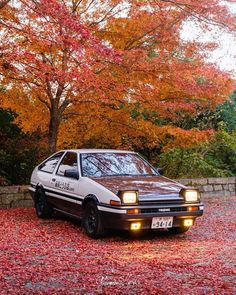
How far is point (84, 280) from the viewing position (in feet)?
16.5

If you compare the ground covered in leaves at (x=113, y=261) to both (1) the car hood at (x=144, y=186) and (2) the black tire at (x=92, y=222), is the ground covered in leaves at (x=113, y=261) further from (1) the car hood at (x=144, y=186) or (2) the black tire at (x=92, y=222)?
(1) the car hood at (x=144, y=186)

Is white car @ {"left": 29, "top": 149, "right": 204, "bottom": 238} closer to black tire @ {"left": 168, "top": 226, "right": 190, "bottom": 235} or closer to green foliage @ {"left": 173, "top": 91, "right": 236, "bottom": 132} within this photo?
black tire @ {"left": 168, "top": 226, "right": 190, "bottom": 235}

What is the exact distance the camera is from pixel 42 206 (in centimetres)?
981

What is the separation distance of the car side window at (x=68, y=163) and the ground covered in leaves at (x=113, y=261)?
108cm

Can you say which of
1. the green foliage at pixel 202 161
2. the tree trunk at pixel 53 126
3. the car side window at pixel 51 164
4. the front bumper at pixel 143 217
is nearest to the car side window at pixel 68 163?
the car side window at pixel 51 164

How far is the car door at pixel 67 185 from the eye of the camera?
8383mm

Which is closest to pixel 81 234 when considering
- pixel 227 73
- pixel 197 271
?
pixel 197 271

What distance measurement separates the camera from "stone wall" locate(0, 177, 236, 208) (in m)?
11.5

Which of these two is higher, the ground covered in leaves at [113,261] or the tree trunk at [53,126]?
the tree trunk at [53,126]

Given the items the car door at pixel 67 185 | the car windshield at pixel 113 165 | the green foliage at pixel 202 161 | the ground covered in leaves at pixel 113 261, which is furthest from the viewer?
the green foliage at pixel 202 161

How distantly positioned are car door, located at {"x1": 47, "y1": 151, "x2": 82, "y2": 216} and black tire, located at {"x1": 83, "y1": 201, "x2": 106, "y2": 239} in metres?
0.30

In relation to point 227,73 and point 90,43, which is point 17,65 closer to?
point 90,43

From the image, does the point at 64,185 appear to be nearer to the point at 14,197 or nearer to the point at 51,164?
the point at 51,164

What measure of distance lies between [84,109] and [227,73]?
11.8 ft
